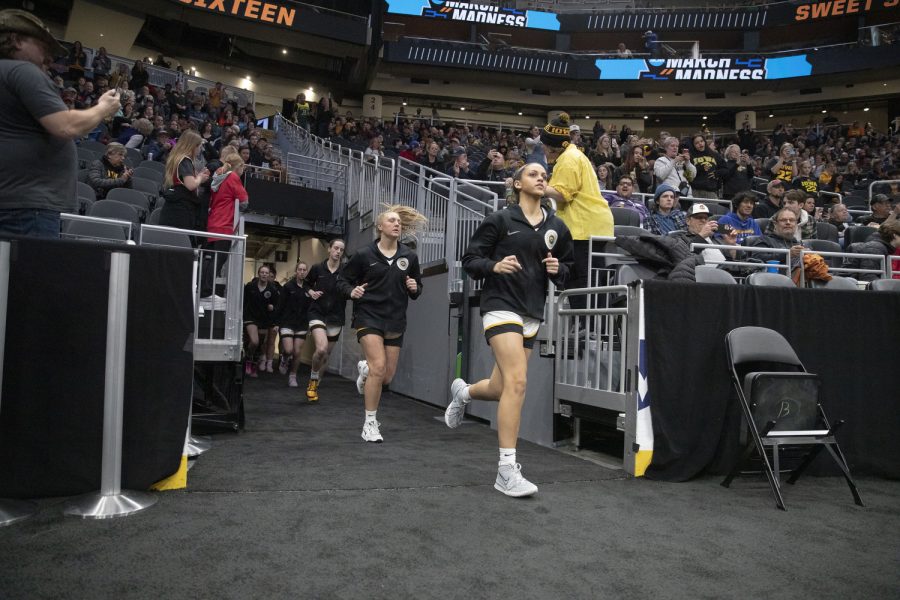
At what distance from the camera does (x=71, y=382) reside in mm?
3357

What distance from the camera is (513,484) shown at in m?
3.74

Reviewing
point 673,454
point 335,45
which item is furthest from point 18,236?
point 335,45

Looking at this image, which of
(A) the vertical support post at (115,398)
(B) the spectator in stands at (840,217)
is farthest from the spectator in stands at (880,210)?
(A) the vertical support post at (115,398)

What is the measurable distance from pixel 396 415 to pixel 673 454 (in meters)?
3.67

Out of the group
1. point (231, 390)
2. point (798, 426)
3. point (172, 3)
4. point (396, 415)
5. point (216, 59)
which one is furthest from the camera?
point (216, 59)

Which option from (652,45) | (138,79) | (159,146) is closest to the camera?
(159,146)

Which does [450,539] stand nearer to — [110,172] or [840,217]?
[110,172]

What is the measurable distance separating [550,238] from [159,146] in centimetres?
1149

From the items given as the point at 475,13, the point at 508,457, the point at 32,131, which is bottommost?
the point at 508,457

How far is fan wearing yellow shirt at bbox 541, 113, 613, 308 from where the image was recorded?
18.5 ft

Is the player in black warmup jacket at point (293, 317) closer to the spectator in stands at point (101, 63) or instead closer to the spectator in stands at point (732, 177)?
the spectator in stands at point (732, 177)

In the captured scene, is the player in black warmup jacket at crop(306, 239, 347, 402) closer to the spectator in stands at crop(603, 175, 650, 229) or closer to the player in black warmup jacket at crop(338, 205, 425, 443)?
the player in black warmup jacket at crop(338, 205, 425, 443)

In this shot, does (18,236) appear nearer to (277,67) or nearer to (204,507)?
(204,507)

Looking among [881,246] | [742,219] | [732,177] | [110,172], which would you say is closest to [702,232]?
[742,219]
